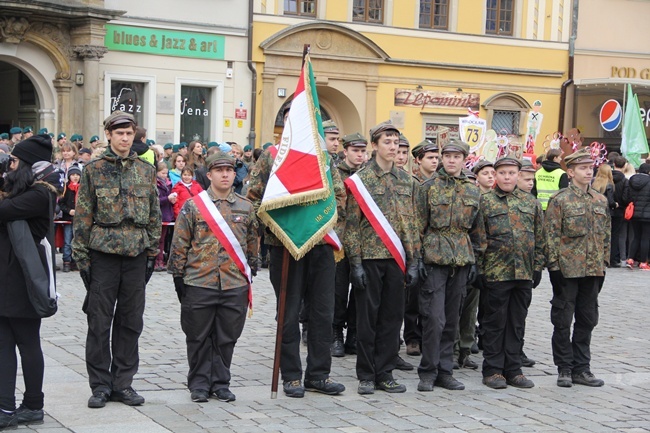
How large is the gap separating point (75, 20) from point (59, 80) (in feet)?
4.24

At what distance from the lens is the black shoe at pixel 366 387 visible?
833 centimetres

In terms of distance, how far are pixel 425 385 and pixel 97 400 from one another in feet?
8.40

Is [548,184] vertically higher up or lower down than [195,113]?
lower down

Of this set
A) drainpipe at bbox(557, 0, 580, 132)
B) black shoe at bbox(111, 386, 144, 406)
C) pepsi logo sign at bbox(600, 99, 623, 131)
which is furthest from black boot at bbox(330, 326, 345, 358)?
drainpipe at bbox(557, 0, 580, 132)

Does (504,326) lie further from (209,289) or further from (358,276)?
(209,289)

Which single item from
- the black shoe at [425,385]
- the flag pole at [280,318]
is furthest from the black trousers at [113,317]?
the black shoe at [425,385]

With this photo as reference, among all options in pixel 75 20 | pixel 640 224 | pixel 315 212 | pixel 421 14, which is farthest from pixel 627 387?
pixel 421 14

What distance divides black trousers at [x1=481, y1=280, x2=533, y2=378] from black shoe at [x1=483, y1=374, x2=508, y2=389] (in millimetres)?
45

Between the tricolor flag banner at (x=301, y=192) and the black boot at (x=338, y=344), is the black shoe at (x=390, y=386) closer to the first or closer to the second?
the tricolor flag banner at (x=301, y=192)

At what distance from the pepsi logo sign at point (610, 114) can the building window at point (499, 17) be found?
3.69 metres

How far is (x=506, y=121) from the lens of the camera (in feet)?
97.5

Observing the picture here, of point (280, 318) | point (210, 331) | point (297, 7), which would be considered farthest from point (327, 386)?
point (297, 7)

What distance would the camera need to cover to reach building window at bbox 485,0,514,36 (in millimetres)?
29156

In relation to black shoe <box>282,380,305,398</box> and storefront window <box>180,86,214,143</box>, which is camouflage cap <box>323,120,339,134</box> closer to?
black shoe <box>282,380,305,398</box>
